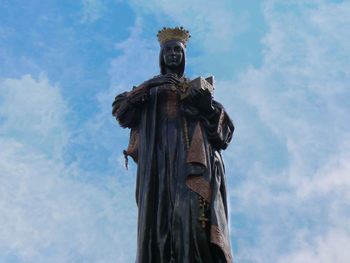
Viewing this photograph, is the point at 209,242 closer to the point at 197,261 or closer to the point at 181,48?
the point at 197,261

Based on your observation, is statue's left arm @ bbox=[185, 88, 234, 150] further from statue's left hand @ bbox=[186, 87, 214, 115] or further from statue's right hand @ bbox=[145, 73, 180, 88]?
statue's right hand @ bbox=[145, 73, 180, 88]

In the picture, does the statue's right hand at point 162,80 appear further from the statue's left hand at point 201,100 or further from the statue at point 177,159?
the statue's left hand at point 201,100

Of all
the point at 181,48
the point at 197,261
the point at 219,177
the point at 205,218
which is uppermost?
the point at 181,48

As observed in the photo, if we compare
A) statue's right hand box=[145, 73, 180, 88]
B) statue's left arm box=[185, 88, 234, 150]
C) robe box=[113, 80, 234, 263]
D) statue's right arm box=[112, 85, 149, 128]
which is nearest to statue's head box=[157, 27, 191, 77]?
statue's right hand box=[145, 73, 180, 88]

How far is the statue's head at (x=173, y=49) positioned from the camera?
38.1 ft

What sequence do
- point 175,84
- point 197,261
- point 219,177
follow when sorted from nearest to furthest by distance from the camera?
1. point 197,261
2. point 219,177
3. point 175,84

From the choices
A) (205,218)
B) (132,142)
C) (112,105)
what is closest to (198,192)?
(205,218)

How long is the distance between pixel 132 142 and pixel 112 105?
805 mm

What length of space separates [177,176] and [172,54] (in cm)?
260

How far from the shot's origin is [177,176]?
10.1 m

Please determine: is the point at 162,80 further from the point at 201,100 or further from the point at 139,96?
the point at 201,100

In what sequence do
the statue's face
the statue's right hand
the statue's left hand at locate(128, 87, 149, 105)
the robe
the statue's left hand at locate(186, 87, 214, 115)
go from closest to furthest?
the robe, the statue's left hand at locate(186, 87, 214, 115), the statue's left hand at locate(128, 87, 149, 105), the statue's right hand, the statue's face

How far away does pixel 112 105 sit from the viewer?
11.4m

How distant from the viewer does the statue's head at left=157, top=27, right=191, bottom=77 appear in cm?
1162
